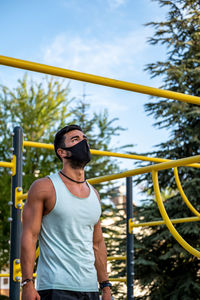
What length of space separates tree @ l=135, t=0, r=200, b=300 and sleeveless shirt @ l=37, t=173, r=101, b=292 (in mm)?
7418

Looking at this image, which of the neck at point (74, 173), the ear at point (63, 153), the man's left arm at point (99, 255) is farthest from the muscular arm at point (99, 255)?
the ear at point (63, 153)

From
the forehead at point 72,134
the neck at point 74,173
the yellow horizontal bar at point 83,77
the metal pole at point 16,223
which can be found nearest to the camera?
the yellow horizontal bar at point 83,77

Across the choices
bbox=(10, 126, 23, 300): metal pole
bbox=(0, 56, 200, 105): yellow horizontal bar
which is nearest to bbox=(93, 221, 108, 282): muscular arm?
bbox=(0, 56, 200, 105): yellow horizontal bar

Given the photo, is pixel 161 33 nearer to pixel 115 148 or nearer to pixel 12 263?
pixel 115 148

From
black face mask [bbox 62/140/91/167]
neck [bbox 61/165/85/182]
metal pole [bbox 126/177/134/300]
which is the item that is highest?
black face mask [bbox 62/140/91/167]

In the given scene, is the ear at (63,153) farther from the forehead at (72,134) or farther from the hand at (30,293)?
the hand at (30,293)

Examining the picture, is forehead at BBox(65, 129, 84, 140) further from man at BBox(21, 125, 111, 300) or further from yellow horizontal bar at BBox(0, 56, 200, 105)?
yellow horizontal bar at BBox(0, 56, 200, 105)

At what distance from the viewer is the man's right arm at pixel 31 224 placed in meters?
1.91

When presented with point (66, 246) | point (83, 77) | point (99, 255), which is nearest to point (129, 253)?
point (99, 255)

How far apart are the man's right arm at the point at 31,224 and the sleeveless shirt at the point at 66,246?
4cm

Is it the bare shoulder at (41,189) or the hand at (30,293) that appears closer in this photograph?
the hand at (30,293)

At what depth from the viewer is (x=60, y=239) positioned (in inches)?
76.3

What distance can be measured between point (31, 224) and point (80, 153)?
0.42 metres

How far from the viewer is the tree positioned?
31.5 ft
